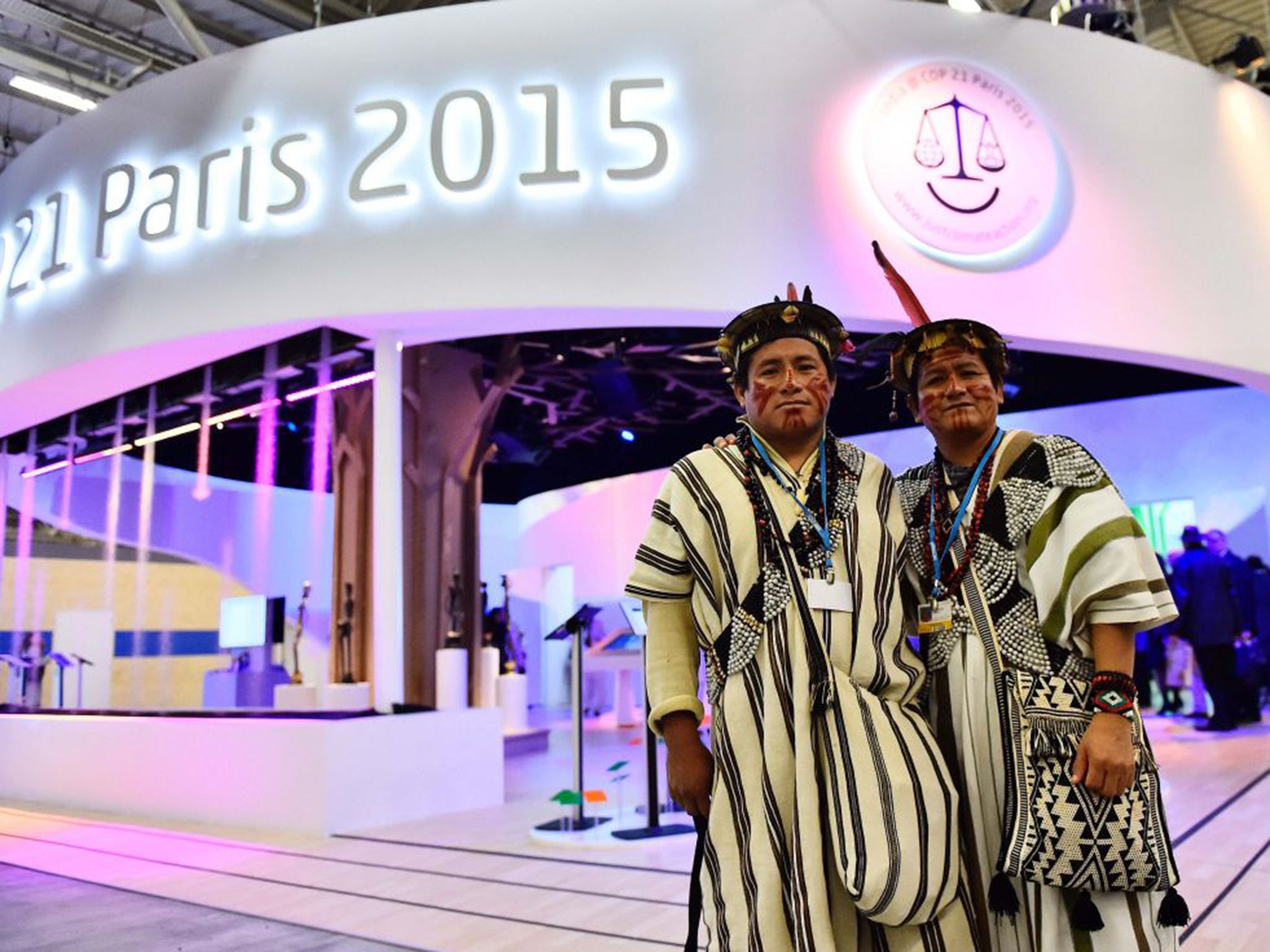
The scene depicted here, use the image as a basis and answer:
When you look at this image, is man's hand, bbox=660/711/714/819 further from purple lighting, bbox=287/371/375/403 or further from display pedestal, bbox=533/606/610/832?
purple lighting, bbox=287/371/375/403

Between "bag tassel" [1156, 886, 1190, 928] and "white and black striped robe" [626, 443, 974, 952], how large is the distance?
10.9 inches

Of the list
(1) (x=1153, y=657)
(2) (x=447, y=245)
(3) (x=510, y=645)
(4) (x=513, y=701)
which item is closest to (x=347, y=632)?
(2) (x=447, y=245)

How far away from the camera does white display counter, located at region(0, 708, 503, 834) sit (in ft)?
15.4

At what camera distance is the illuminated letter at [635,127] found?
5.01m

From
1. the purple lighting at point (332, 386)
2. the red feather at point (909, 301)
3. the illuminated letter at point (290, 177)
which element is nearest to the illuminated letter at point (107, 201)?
the illuminated letter at point (290, 177)

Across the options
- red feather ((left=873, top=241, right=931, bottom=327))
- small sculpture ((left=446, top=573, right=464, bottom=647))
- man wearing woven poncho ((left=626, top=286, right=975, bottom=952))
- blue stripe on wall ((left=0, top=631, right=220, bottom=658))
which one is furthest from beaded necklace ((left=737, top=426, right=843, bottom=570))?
small sculpture ((left=446, top=573, right=464, bottom=647))

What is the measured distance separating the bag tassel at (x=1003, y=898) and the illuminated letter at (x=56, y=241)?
629cm

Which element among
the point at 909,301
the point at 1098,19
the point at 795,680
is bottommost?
the point at 795,680

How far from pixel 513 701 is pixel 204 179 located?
5.19 metres

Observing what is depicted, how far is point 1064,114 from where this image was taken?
5.61m

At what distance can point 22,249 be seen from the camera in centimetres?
659

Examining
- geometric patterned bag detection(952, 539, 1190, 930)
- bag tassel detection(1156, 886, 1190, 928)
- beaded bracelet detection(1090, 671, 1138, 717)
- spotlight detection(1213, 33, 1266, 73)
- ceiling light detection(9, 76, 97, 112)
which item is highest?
ceiling light detection(9, 76, 97, 112)

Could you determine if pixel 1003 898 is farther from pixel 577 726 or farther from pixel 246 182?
pixel 246 182

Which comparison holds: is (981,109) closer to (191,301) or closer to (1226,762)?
(1226,762)
